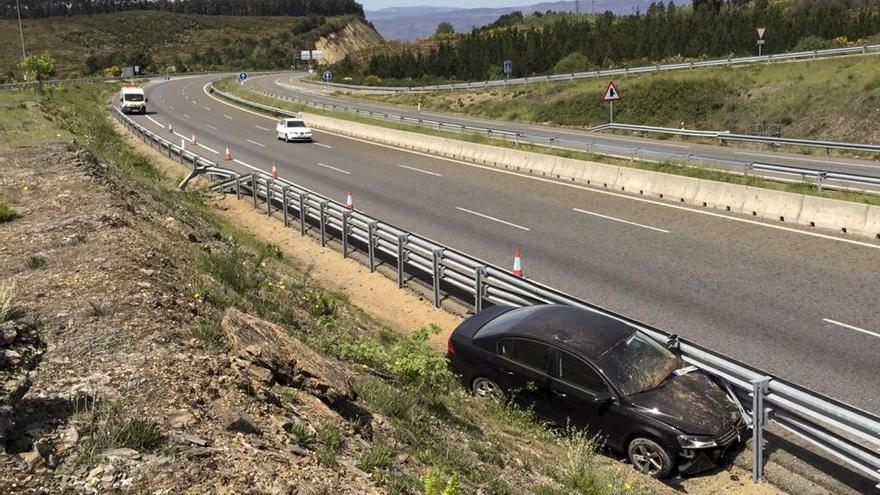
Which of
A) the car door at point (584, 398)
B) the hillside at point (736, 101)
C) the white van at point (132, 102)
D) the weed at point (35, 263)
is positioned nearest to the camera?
the car door at point (584, 398)

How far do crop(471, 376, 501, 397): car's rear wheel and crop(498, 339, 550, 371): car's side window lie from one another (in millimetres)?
434

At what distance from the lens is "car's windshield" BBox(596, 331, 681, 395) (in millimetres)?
8023

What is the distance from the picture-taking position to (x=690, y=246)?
15.4 metres

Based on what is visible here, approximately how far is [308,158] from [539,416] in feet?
83.6

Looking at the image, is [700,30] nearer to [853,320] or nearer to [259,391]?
[853,320]

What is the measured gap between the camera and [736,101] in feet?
138

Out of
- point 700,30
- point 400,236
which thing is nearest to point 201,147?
point 400,236

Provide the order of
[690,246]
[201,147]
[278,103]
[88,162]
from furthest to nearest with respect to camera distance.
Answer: [278,103]
[201,147]
[88,162]
[690,246]

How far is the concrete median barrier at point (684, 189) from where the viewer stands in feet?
51.5

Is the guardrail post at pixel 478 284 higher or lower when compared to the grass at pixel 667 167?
lower

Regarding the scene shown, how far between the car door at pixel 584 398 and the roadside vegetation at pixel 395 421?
250mm

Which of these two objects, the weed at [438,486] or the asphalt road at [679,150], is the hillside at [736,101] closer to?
the asphalt road at [679,150]

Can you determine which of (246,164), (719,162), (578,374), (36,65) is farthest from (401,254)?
(36,65)

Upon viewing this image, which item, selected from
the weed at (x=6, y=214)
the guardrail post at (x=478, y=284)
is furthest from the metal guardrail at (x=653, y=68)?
the weed at (x=6, y=214)
